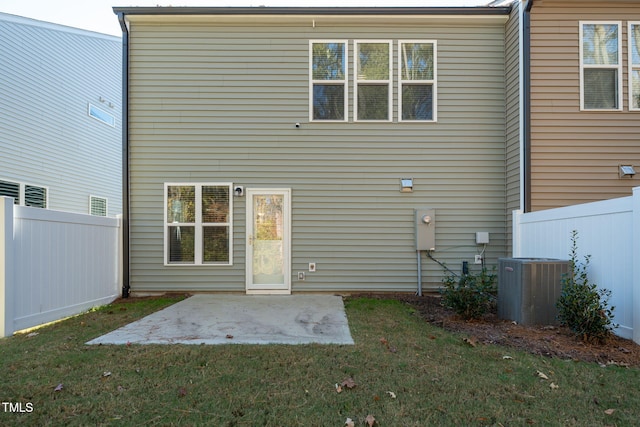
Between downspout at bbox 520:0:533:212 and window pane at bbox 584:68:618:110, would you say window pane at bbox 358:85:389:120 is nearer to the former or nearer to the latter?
downspout at bbox 520:0:533:212

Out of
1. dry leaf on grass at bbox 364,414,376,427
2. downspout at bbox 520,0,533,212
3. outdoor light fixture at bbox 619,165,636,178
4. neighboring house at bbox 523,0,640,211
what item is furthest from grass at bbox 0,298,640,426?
outdoor light fixture at bbox 619,165,636,178

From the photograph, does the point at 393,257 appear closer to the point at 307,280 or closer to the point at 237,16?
the point at 307,280


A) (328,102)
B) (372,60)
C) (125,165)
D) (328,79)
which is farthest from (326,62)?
(125,165)

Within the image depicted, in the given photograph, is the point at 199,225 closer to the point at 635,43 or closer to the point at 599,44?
the point at 599,44

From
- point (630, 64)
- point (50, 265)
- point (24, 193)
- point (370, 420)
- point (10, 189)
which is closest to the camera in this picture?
point (370, 420)

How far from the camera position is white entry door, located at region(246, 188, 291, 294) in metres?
5.90

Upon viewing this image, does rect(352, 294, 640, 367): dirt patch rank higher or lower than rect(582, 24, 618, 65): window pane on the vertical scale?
lower

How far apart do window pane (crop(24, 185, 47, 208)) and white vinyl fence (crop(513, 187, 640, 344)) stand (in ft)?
35.4

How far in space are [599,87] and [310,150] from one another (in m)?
4.82

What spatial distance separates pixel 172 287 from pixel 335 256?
9.55 ft

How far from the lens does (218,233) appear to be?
5914 mm

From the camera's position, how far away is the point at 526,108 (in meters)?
5.34

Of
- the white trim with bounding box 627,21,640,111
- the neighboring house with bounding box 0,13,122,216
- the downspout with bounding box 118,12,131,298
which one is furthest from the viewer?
the neighboring house with bounding box 0,13,122,216

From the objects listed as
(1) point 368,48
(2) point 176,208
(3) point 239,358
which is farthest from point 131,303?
(1) point 368,48
